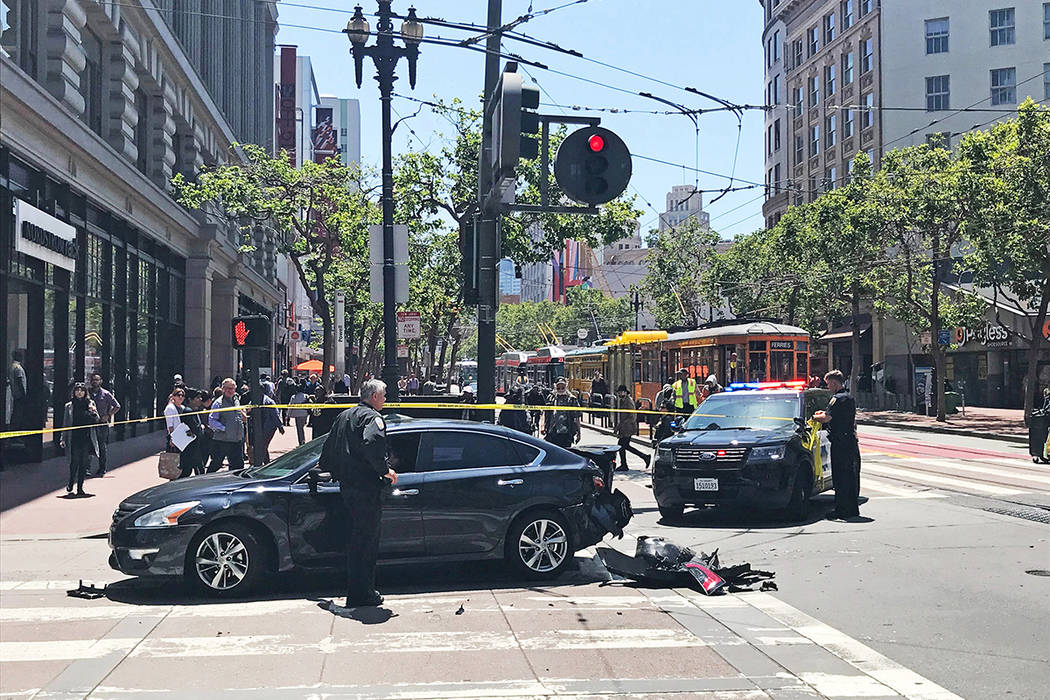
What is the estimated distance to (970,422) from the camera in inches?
1484

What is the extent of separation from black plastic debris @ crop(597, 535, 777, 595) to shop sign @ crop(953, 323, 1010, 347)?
1525 inches

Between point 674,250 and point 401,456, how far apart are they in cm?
5816

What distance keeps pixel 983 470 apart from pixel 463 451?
42.7ft

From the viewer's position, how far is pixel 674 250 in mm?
66375

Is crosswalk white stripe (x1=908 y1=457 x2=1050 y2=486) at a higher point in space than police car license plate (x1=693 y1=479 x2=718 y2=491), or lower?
lower

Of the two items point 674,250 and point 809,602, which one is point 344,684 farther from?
point 674,250

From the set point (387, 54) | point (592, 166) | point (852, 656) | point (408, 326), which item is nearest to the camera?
point (852, 656)

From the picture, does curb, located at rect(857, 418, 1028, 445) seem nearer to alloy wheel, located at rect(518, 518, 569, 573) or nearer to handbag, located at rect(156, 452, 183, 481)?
handbag, located at rect(156, 452, 183, 481)

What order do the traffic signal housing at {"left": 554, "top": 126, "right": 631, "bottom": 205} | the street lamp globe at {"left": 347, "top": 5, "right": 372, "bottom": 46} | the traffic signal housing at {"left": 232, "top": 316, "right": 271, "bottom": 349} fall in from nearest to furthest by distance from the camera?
the traffic signal housing at {"left": 554, "top": 126, "right": 631, "bottom": 205} < the traffic signal housing at {"left": 232, "top": 316, "right": 271, "bottom": 349} < the street lamp globe at {"left": 347, "top": 5, "right": 372, "bottom": 46}

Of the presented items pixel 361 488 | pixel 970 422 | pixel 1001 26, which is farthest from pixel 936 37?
pixel 361 488

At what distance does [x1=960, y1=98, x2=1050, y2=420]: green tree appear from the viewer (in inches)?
1185

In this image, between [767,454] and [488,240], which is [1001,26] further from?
[767,454]

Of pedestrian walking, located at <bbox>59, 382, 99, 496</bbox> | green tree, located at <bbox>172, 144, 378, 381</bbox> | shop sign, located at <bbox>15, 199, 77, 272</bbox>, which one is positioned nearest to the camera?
pedestrian walking, located at <bbox>59, 382, 99, 496</bbox>

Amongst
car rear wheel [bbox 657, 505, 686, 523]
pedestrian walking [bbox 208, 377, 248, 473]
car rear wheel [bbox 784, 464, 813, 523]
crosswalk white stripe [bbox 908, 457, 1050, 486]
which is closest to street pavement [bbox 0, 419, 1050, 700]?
car rear wheel [bbox 784, 464, 813, 523]
